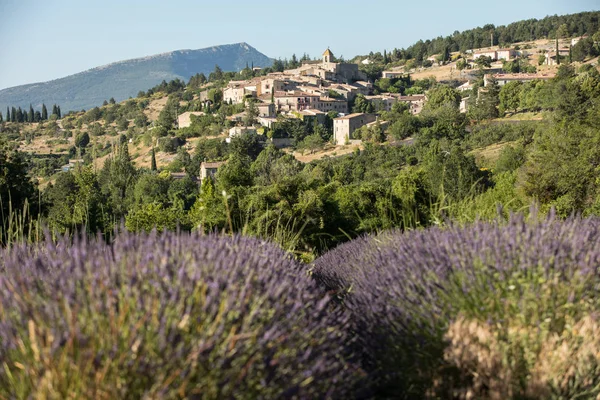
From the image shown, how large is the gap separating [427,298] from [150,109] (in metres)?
123

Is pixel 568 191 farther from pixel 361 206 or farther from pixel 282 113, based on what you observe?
pixel 282 113

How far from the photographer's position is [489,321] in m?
2.27

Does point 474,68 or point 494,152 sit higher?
point 474,68

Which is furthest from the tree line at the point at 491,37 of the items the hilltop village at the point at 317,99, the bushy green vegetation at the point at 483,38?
the hilltop village at the point at 317,99

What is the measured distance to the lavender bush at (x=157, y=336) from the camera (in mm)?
1680

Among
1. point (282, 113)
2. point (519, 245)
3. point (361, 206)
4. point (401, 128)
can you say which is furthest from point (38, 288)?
point (282, 113)

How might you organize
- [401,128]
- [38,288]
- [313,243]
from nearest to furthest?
[38,288], [313,243], [401,128]

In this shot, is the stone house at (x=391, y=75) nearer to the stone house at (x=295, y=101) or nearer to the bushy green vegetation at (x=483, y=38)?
the bushy green vegetation at (x=483, y=38)

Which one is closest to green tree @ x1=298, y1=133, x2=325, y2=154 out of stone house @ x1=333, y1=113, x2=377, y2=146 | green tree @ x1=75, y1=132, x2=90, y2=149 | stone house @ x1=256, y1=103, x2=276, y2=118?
stone house @ x1=333, y1=113, x2=377, y2=146

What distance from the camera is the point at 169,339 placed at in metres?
1.73

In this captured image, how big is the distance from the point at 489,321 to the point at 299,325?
772mm

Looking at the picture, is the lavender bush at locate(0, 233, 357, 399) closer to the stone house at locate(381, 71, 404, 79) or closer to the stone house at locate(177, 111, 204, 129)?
the stone house at locate(177, 111, 204, 129)

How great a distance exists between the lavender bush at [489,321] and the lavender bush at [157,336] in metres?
0.38

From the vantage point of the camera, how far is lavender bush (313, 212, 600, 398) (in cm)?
228
